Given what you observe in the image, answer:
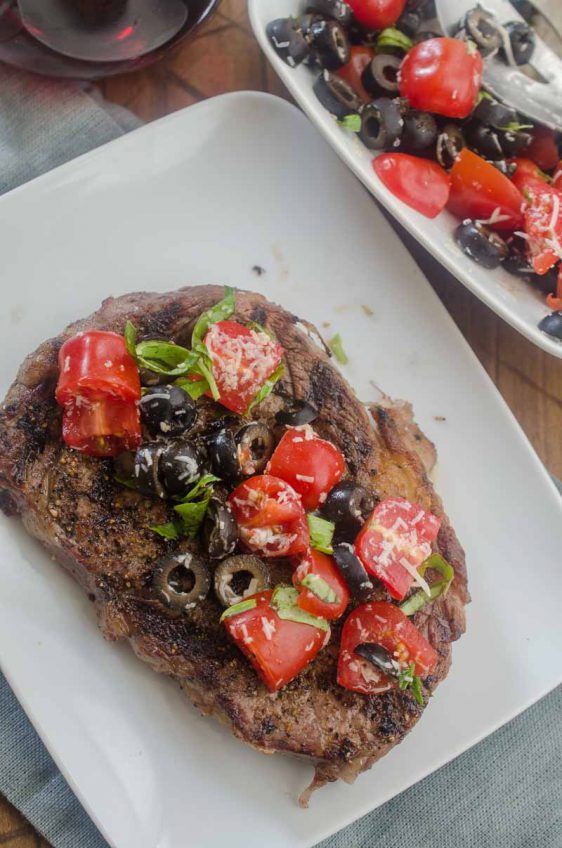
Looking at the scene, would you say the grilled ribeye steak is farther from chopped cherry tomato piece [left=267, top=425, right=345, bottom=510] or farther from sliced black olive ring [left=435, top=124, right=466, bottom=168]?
sliced black olive ring [left=435, top=124, right=466, bottom=168]

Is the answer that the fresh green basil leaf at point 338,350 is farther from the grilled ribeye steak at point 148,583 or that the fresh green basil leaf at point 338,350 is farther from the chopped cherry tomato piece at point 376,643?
the chopped cherry tomato piece at point 376,643

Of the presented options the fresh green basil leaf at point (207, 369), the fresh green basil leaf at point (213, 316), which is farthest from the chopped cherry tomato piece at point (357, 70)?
the fresh green basil leaf at point (207, 369)

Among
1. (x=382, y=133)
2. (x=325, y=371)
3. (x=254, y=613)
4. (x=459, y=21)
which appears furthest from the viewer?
(x=459, y=21)

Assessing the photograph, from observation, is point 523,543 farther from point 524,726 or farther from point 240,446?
point 240,446

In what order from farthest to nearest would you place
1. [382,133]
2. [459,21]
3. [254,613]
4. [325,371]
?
[459,21] < [382,133] < [325,371] < [254,613]

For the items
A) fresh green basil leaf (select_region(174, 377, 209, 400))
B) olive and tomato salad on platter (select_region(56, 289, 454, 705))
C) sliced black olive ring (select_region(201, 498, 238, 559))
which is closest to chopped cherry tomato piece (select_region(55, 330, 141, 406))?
olive and tomato salad on platter (select_region(56, 289, 454, 705))

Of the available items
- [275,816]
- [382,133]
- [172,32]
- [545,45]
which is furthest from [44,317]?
[545,45]
